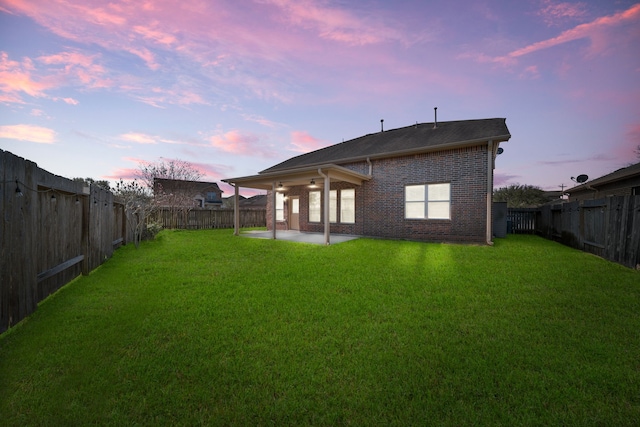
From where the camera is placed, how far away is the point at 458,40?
10047 millimetres

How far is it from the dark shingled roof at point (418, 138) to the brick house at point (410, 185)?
1.9 inches

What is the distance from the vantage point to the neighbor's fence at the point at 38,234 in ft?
10.4

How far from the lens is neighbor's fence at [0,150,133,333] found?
3.18 m

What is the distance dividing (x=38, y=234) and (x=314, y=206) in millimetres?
11109

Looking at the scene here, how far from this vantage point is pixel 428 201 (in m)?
10.8

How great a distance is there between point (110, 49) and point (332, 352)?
37.0 ft

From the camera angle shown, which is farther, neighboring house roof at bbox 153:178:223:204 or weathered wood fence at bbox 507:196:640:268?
neighboring house roof at bbox 153:178:223:204

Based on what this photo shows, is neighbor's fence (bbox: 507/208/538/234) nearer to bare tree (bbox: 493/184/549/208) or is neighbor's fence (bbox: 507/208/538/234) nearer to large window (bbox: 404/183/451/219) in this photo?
large window (bbox: 404/183/451/219)

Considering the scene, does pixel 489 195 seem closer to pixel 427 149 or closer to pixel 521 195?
pixel 427 149

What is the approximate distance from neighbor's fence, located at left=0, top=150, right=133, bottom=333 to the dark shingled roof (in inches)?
412

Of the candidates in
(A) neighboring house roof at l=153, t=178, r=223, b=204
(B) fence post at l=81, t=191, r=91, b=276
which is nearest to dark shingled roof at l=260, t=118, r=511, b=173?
(B) fence post at l=81, t=191, r=91, b=276

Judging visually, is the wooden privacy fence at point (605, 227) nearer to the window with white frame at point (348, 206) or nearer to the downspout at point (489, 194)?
the downspout at point (489, 194)

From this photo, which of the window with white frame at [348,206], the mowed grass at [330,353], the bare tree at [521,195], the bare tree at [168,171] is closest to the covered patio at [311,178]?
the window with white frame at [348,206]

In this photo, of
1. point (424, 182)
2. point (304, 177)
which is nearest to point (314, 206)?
point (304, 177)
